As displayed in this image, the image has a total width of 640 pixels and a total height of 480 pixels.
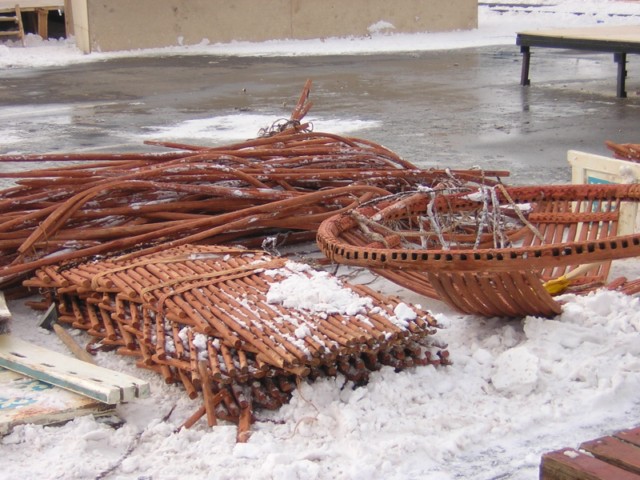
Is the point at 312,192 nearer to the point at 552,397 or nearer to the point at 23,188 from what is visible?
the point at 23,188

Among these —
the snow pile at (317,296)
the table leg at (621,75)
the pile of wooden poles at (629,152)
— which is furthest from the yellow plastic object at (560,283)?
the table leg at (621,75)

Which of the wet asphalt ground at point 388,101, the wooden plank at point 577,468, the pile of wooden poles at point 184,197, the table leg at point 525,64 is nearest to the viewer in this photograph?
the wooden plank at point 577,468

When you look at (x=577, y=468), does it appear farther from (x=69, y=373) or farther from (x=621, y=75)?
(x=621, y=75)

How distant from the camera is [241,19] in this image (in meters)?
22.2

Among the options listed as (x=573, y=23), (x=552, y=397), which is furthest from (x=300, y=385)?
(x=573, y=23)

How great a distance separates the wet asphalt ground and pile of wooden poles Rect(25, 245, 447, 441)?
13.5 feet

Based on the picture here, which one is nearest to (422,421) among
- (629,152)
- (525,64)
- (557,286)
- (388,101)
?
(557,286)

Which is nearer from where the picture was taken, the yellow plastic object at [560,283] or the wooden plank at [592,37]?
the yellow plastic object at [560,283]

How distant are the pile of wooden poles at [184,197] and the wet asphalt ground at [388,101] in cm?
229

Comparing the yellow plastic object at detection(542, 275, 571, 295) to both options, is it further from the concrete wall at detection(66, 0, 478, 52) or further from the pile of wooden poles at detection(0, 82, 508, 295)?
the concrete wall at detection(66, 0, 478, 52)

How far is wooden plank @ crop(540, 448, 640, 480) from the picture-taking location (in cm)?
240

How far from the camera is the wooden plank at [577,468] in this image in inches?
94.7

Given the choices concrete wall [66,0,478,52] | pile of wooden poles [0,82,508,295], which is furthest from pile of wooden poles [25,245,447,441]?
concrete wall [66,0,478,52]

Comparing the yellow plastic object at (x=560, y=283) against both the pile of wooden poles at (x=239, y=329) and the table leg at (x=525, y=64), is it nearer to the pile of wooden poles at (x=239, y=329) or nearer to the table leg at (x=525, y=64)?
the pile of wooden poles at (x=239, y=329)
